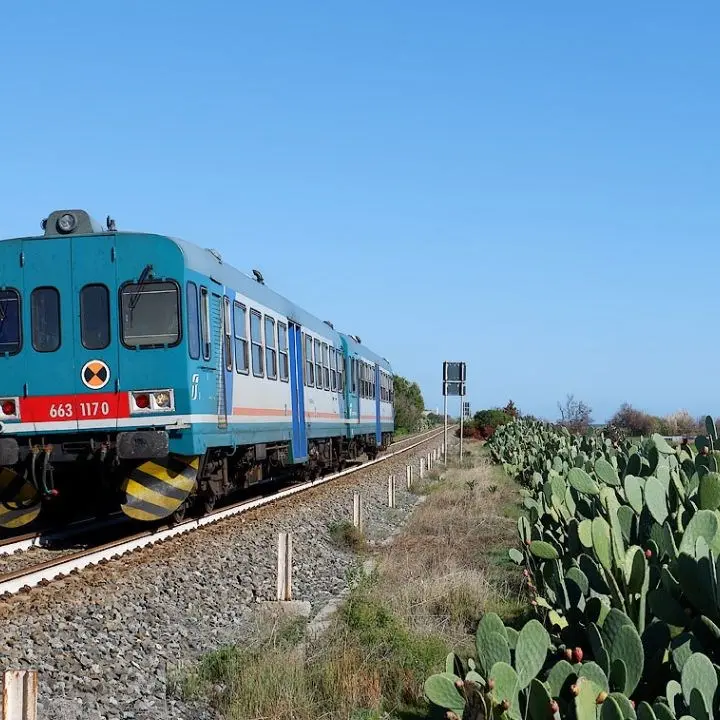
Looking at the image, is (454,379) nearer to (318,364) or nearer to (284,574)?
(318,364)

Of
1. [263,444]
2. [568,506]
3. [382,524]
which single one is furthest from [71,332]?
[568,506]

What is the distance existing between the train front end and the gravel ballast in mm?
1282

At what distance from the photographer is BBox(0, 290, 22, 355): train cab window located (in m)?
11.9

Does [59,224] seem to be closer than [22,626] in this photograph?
No

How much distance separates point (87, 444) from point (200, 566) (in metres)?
2.35

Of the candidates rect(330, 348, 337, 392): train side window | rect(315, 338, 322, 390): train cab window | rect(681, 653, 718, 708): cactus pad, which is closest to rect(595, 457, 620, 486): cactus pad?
rect(681, 653, 718, 708): cactus pad

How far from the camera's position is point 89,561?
9.80 meters

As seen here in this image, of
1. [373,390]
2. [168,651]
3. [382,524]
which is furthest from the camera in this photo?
[373,390]

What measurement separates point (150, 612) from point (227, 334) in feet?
18.6

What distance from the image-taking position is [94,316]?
11758 millimetres

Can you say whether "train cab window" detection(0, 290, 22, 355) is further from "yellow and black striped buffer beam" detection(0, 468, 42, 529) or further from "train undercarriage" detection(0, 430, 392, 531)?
"yellow and black striped buffer beam" detection(0, 468, 42, 529)

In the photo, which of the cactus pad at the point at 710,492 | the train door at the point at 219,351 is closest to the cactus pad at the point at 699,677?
the cactus pad at the point at 710,492

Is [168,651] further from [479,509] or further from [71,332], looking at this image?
[479,509]

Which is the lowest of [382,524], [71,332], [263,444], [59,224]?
[382,524]
